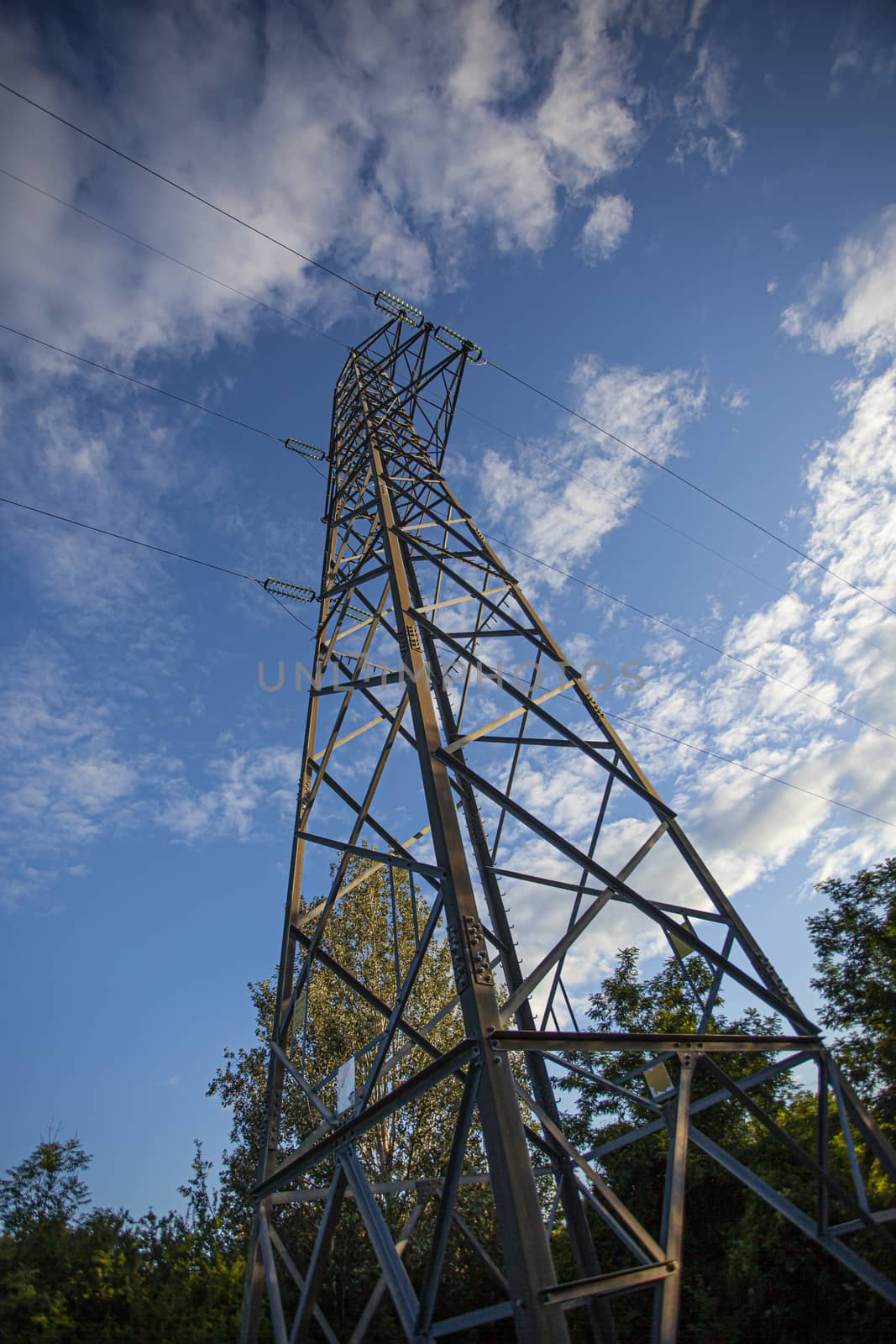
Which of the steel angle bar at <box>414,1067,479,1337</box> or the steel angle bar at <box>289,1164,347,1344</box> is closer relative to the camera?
the steel angle bar at <box>414,1067,479,1337</box>

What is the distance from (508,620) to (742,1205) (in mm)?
11727

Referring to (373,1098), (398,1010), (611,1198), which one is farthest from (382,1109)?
(373,1098)

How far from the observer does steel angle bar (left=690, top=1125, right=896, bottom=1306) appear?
3.73m

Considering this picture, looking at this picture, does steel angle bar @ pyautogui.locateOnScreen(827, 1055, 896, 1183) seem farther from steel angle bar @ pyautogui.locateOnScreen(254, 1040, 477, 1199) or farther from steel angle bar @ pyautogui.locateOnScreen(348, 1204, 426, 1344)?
steel angle bar @ pyautogui.locateOnScreen(348, 1204, 426, 1344)

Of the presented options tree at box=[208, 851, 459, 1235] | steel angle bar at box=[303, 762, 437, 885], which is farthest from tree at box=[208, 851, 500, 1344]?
steel angle bar at box=[303, 762, 437, 885]

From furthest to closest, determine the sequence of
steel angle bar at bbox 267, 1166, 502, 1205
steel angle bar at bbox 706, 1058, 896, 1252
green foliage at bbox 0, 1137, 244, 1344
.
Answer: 1. green foliage at bbox 0, 1137, 244, 1344
2. steel angle bar at bbox 267, 1166, 502, 1205
3. steel angle bar at bbox 706, 1058, 896, 1252

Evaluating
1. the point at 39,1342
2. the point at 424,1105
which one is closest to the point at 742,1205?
the point at 424,1105

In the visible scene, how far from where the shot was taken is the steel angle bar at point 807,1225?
373 cm

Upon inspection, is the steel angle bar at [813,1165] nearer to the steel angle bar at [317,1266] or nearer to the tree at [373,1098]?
the steel angle bar at [317,1266]

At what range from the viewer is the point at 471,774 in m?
4.44

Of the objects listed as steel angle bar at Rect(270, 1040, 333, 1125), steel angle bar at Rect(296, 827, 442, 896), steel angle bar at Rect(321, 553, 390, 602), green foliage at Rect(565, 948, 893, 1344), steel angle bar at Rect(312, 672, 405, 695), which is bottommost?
green foliage at Rect(565, 948, 893, 1344)

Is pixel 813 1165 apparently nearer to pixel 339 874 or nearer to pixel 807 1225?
pixel 807 1225

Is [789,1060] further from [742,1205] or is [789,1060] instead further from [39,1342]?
[742,1205]

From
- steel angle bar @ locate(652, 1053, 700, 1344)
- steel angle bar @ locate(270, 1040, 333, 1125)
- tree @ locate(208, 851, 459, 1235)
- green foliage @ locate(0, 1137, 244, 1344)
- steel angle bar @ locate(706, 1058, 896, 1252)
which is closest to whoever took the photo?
steel angle bar @ locate(652, 1053, 700, 1344)
